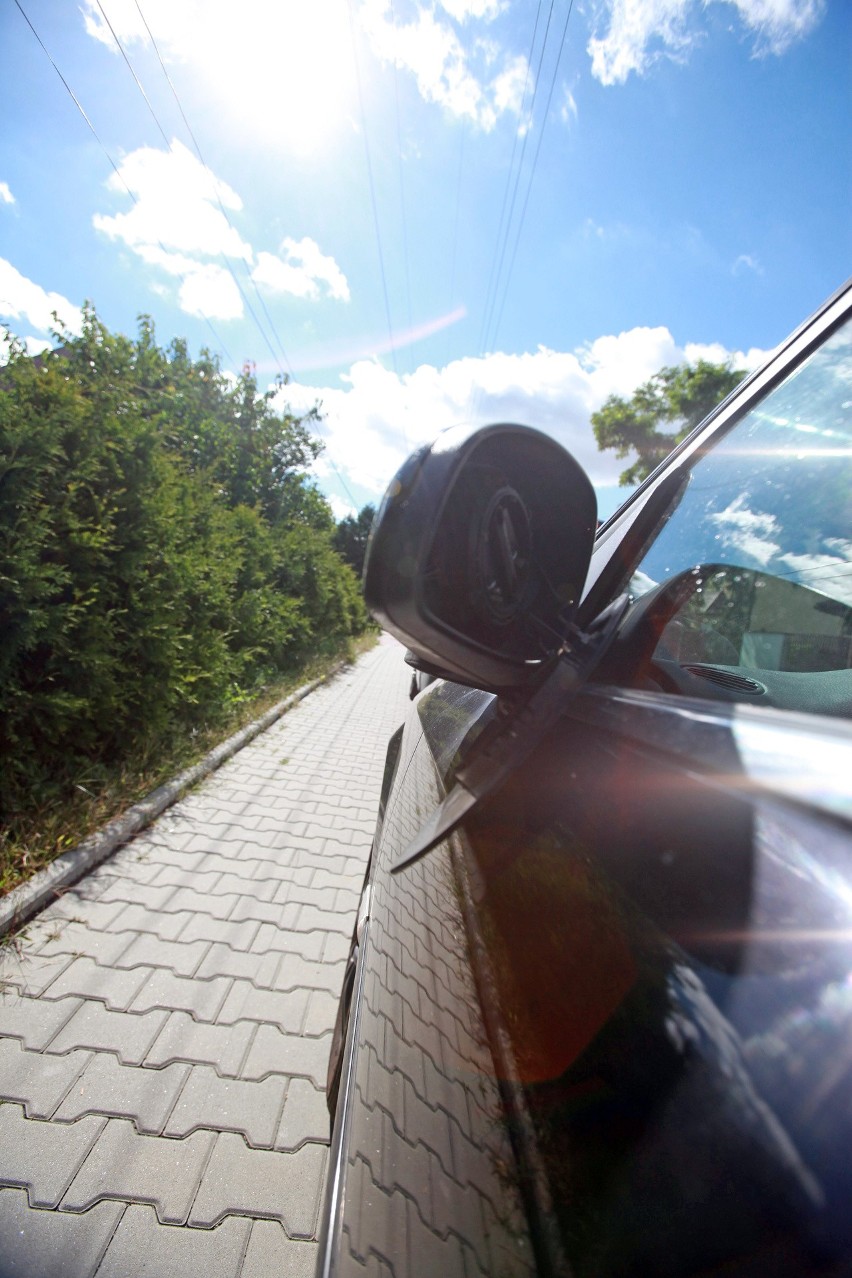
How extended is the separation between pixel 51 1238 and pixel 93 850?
2150mm

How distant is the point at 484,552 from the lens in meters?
0.83

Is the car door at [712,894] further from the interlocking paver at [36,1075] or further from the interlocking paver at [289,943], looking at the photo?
the interlocking paver at [289,943]

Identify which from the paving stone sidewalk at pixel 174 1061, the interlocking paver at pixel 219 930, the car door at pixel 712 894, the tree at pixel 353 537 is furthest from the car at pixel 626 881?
the tree at pixel 353 537

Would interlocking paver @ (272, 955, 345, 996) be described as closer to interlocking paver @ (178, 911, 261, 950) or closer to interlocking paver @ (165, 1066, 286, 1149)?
interlocking paver @ (178, 911, 261, 950)

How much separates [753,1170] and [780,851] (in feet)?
0.75

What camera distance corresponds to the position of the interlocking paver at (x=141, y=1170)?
1690 millimetres

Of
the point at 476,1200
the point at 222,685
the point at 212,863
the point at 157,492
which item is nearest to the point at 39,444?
the point at 157,492

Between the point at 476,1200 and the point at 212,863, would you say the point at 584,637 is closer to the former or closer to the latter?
the point at 476,1200

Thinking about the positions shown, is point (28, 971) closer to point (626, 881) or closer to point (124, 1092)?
point (124, 1092)

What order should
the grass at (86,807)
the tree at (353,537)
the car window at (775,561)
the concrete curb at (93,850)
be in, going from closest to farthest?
1. the car window at (775,561)
2. the concrete curb at (93,850)
3. the grass at (86,807)
4. the tree at (353,537)

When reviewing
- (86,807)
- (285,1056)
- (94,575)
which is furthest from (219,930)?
(94,575)

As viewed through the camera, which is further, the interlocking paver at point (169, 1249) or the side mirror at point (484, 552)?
the interlocking paver at point (169, 1249)

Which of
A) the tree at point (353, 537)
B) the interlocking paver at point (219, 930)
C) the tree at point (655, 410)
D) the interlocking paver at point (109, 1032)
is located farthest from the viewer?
the tree at point (353, 537)

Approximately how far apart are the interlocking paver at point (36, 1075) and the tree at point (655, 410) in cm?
1636
